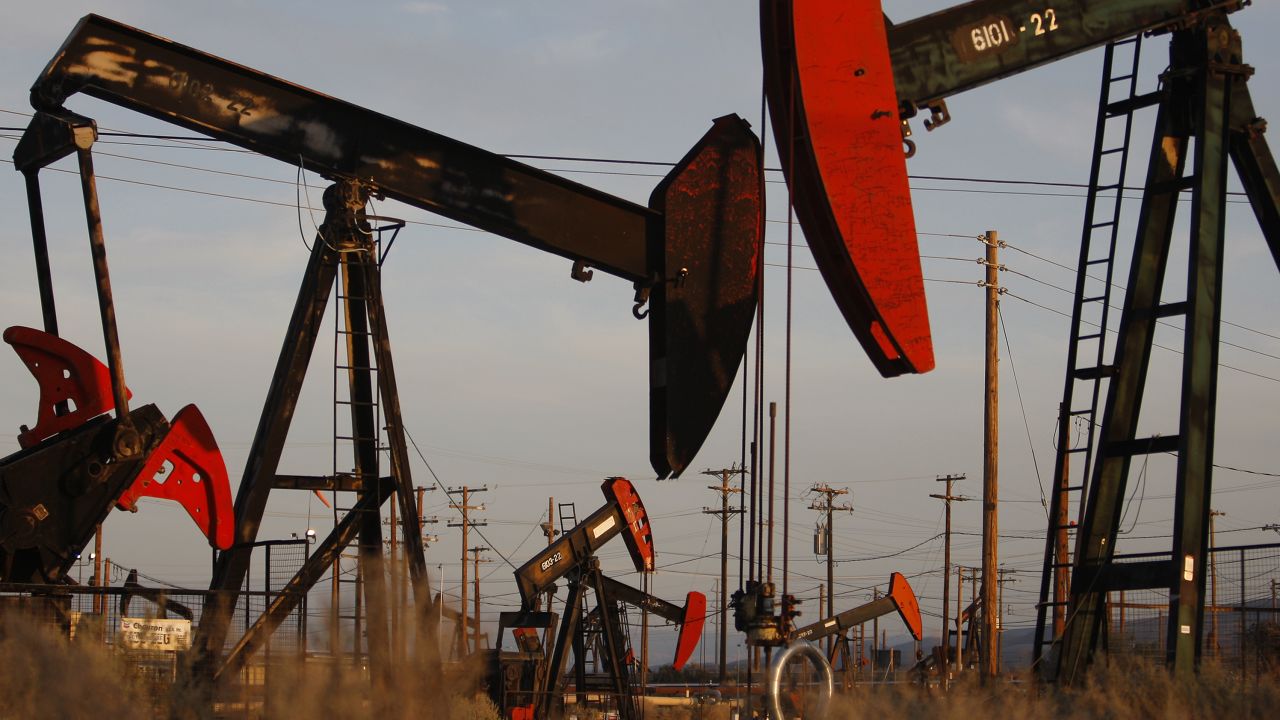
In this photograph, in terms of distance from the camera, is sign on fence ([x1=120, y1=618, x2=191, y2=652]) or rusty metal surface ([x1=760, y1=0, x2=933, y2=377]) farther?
rusty metal surface ([x1=760, y1=0, x2=933, y2=377])

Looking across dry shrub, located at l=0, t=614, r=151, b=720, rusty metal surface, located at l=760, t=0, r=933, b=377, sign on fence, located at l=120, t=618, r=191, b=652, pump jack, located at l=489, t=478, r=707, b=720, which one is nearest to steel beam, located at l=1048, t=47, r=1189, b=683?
rusty metal surface, located at l=760, t=0, r=933, b=377

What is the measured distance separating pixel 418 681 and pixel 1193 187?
552 cm

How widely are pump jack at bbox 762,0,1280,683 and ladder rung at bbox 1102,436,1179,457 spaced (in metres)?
0.01

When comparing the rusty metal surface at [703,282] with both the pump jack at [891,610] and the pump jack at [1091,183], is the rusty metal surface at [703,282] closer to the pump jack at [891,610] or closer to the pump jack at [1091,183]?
the pump jack at [1091,183]

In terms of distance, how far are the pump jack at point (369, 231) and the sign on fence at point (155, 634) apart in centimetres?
44

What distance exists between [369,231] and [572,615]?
5.40 meters

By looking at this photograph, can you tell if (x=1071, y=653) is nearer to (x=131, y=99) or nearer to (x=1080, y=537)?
(x=1080, y=537)

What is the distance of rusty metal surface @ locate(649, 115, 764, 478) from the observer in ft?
26.3

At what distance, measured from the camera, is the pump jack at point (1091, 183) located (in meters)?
7.12

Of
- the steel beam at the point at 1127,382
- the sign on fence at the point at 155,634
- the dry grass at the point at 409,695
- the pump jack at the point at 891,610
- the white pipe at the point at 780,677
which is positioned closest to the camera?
the dry grass at the point at 409,695

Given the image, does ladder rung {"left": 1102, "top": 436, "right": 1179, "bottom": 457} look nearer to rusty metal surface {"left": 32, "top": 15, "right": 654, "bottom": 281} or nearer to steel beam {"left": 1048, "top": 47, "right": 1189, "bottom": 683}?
steel beam {"left": 1048, "top": 47, "right": 1189, "bottom": 683}

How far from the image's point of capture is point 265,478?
7.82m

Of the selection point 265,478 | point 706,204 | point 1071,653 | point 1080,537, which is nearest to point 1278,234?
point 1080,537

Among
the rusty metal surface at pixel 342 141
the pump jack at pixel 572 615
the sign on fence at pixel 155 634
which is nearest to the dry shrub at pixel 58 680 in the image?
the sign on fence at pixel 155 634
